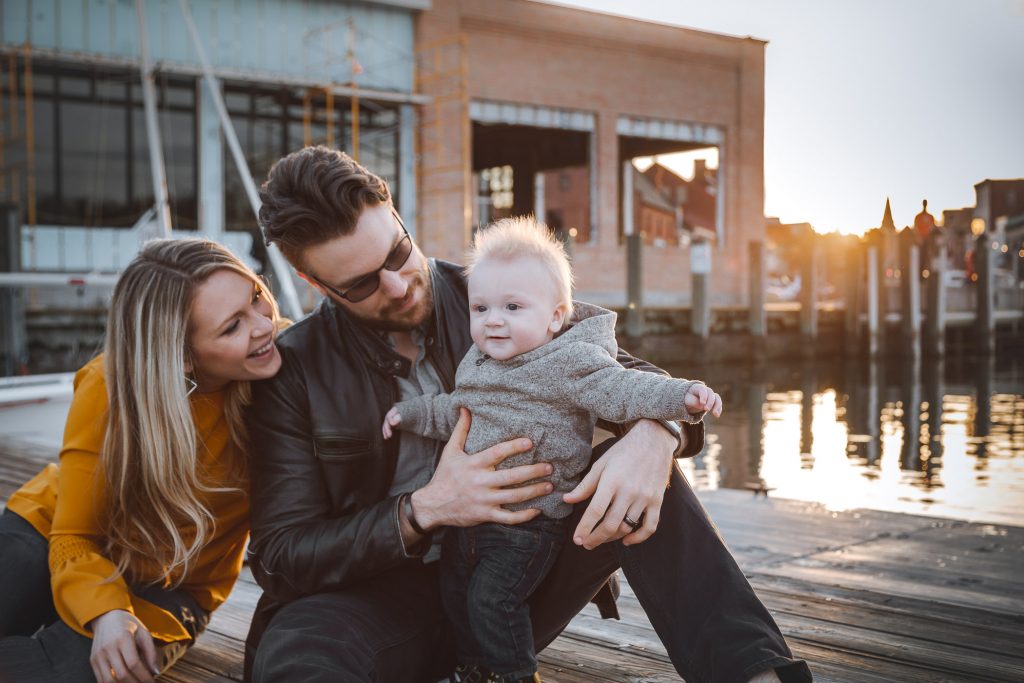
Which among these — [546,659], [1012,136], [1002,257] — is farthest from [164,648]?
[1002,257]

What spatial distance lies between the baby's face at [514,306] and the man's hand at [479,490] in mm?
207

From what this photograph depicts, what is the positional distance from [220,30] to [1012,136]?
11726 millimetres

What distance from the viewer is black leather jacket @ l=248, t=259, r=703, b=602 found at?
2045mm

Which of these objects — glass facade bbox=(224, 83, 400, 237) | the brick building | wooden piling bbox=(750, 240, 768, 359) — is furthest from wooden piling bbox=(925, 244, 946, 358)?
glass facade bbox=(224, 83, 400, 237)

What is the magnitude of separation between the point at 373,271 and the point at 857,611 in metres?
1.63

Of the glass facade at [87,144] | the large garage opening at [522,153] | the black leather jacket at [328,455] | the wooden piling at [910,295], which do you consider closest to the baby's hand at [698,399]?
the black leather jacket at [328,455]

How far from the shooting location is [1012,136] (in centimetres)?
1252

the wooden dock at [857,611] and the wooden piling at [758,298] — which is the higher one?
the wooden piling at [758,298]

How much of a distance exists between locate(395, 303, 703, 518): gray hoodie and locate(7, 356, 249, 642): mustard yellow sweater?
63 cm

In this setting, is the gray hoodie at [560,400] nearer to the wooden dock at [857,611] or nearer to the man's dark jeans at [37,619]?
the wooden dock at [857,611]

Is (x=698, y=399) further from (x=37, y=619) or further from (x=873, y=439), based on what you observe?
(x=873, y=439)

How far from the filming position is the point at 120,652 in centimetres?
208

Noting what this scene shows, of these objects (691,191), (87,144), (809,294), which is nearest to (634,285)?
(809,294)

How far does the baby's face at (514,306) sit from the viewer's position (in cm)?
204
